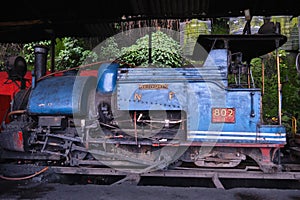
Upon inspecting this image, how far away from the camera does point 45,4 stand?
23.3ft

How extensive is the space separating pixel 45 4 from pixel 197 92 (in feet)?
15.5

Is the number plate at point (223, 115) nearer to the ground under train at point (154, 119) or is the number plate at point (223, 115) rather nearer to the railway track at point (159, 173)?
the ground under train at point (154, 119)

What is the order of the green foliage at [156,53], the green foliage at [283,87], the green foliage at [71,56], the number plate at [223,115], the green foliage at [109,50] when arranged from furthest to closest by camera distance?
the green foliage at [71,56] → the green foliage at [109,50] → the green foliage at [156,53] → the green foliage at [283,87] → the number plate at [223,115]

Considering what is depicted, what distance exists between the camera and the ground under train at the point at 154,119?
4594mm

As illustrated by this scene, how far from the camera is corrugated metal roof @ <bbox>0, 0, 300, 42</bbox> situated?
22.5 ft

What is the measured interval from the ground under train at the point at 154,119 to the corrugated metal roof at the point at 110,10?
202cm

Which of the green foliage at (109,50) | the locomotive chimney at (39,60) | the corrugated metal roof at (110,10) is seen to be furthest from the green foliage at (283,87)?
the locomotive chimney at (39,60)

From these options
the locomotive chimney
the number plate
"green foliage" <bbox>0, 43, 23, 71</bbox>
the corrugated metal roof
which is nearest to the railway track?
the number plate

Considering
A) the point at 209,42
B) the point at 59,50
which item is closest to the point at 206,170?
the point at 209,42

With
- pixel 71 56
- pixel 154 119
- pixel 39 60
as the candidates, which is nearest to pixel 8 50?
pixel 71 56

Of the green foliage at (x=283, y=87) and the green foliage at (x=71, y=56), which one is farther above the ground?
the green foliage at (x=71, y=56)

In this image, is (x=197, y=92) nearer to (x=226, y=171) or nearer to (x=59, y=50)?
(x=226, y=171)

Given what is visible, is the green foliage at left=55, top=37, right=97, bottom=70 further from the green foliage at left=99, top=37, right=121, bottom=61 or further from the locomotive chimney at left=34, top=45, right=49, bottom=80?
the locomotive chimney at left=34, top=45, right=49, bottom=80

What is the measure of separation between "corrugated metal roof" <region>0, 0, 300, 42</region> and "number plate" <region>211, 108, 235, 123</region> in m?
3.29
